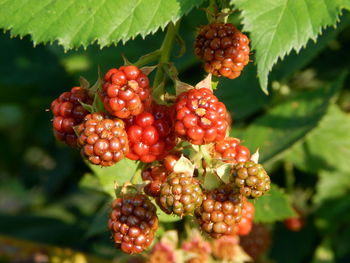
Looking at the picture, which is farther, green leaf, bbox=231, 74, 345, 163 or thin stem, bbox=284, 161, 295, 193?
thin stem, bbox=284, 161, 295, 193

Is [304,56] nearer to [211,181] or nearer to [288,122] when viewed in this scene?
[288,122]

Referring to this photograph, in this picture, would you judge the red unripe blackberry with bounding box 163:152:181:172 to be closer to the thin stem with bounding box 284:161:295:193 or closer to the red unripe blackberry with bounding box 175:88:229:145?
the red unripe blackberry with bounding box 175:88:229:145

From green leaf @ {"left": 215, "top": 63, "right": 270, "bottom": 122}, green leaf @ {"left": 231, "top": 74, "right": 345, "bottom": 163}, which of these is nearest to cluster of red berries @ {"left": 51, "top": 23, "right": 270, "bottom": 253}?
green leaf @ {"left": 231, "top": 74, "right": 345, "bottom": 163}

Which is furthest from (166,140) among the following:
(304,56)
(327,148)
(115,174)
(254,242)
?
(327,148)

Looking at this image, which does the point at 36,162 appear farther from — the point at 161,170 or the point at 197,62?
the point at 161,170

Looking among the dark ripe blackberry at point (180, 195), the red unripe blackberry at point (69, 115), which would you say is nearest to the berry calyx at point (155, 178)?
the dark ripe blackberry at point (180, 195)

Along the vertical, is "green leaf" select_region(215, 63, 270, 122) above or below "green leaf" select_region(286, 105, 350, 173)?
above

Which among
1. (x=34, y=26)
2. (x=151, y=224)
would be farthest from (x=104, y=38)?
(x=151, y=224)

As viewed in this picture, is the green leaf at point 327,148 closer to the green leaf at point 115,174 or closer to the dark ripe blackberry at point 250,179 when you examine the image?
the green leaf at point 115,174
